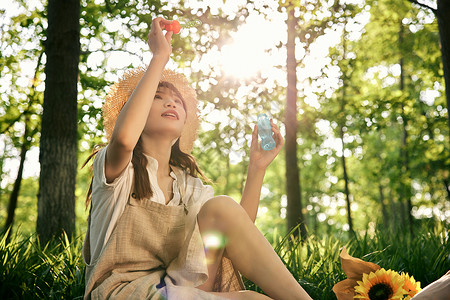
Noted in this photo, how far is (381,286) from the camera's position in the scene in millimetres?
1839

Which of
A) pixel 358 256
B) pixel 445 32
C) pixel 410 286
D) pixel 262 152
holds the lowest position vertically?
pixel 358 256

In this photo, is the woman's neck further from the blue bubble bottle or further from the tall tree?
the tall tree

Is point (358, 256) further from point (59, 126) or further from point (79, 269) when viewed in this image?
point (59, 126)

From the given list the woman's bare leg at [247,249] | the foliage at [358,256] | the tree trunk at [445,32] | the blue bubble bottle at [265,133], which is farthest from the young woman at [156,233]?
the tree trunk at [445,32]

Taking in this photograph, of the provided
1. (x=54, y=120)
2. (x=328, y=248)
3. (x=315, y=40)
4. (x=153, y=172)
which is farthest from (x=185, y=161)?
(x=315, y=40)

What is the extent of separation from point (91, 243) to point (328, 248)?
6.95 ft

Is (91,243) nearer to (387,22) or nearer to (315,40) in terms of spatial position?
(315,40)

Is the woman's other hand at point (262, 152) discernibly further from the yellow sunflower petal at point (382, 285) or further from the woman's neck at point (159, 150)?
the yellow sunflower petal at point (382, 285)

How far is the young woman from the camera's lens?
70.4 inches

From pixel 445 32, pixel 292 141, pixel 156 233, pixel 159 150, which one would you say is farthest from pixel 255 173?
pixel 292 141

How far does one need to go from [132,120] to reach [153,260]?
2.34 feet

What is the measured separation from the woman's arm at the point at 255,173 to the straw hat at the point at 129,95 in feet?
1.68

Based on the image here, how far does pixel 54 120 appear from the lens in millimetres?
4172

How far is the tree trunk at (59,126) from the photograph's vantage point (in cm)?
409
